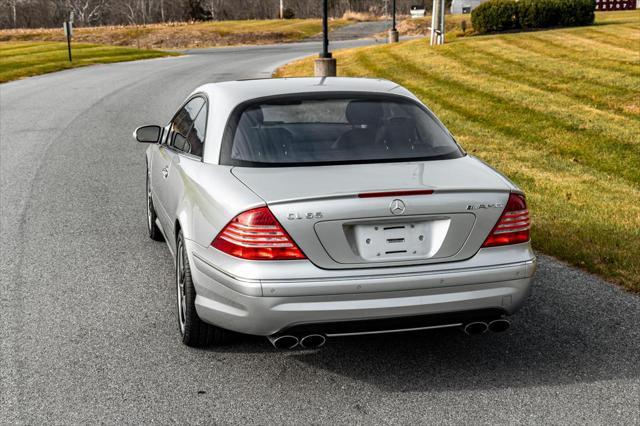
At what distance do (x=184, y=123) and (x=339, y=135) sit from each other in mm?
1471

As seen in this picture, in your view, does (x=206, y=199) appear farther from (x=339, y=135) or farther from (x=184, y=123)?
(x=184, y=123)

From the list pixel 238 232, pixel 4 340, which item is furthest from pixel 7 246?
pixel 238 232

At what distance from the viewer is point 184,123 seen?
6.13 meters

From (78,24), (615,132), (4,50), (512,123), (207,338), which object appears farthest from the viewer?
(78,24)

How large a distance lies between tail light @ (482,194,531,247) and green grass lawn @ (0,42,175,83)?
83.6ft

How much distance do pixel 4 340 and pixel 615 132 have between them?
10317 mm

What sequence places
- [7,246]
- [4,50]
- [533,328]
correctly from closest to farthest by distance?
1. [533,328]
2. [7,246]
3. [4,50]

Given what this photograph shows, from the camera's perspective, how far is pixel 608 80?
18.1 m

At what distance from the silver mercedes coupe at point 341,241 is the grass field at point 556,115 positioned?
2.12 m

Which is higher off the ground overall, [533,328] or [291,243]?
[291,243]

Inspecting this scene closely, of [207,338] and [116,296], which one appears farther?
[116,296]

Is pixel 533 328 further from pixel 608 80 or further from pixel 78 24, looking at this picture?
pixel 78 24

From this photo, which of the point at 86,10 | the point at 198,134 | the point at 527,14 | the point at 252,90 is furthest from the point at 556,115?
the point at 86,10

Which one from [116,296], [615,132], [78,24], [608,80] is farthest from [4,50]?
[78,24]
